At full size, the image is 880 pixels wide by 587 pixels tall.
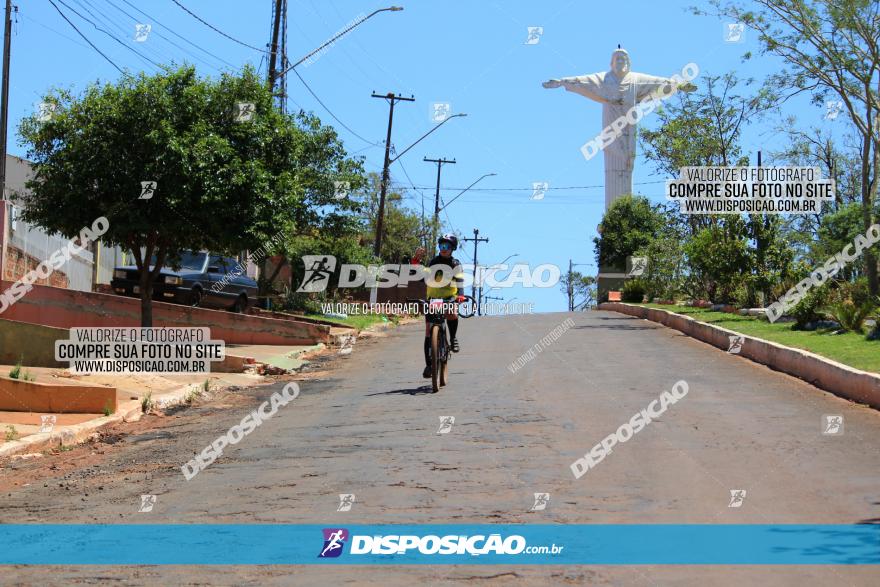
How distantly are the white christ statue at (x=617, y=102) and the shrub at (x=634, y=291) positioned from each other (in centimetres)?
1503

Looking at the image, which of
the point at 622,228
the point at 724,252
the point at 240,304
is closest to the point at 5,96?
the point at 240,304

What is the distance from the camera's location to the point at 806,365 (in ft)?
52.2

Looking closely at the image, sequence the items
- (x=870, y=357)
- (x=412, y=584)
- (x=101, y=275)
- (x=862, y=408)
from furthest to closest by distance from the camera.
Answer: (x=101, y=275) < (x=870, y=357) < (x=862, y=408) < (x=412, y=584)

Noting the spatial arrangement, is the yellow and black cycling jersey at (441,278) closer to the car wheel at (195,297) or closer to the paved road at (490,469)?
the paved road at (490,469)

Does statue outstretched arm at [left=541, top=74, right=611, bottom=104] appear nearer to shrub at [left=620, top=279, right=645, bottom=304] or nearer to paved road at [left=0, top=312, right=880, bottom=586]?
shrub at [left=620, top=279, right=645, bottom=304]

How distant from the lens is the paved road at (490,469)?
6355mm

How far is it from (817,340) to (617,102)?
42.7 meters

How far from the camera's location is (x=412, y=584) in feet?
19.6

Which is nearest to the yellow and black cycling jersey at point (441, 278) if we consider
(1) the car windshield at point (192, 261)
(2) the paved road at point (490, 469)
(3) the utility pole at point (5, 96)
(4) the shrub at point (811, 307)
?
(2) the paved road at point (490, 469)

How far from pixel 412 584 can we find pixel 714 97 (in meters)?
29.2

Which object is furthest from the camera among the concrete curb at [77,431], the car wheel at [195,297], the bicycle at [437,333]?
the car wheel at [195,297]

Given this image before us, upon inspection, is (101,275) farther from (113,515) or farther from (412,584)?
(412,584)

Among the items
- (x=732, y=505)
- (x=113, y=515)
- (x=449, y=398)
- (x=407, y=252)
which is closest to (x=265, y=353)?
(x=449, y=398)

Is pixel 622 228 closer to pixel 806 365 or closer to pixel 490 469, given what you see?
pixel 806 365
